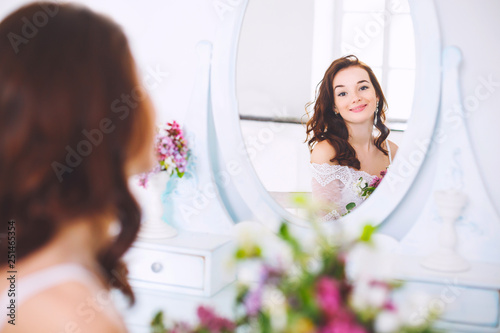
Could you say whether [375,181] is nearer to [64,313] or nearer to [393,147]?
[393,147]

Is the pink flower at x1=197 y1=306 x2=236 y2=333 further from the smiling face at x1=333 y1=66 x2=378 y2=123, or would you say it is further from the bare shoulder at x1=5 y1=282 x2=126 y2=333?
the smiling face at x1=333 y1=66 x2=378 y2=123

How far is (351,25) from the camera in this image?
1226 mm

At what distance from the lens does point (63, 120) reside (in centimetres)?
60

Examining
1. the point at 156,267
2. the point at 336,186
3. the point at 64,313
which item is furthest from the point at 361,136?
the point at 64,313

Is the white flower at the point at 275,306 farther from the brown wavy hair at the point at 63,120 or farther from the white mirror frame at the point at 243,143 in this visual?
the white mirror frame at the point at 243,143

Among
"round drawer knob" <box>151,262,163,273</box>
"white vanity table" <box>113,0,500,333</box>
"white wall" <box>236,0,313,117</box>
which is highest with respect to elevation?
"white wall" <box>236,0,313,117</box>

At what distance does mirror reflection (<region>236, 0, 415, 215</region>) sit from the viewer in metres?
1.21

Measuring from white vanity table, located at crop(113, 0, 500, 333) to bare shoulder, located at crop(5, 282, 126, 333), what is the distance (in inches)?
20.2

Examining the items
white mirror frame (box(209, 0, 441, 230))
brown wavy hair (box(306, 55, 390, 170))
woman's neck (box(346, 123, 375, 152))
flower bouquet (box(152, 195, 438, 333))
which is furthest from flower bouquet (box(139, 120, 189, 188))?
flower bouquet (box(152, 195, 438, 333))

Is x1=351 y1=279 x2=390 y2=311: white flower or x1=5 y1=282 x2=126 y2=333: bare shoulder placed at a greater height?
x1=351 y1=279 x2=390 y2=311: white flower

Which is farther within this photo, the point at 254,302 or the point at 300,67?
the point at 300,67

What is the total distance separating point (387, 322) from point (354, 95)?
0.89 m

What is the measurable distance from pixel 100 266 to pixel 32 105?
286 mm

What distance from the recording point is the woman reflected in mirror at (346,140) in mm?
1235
